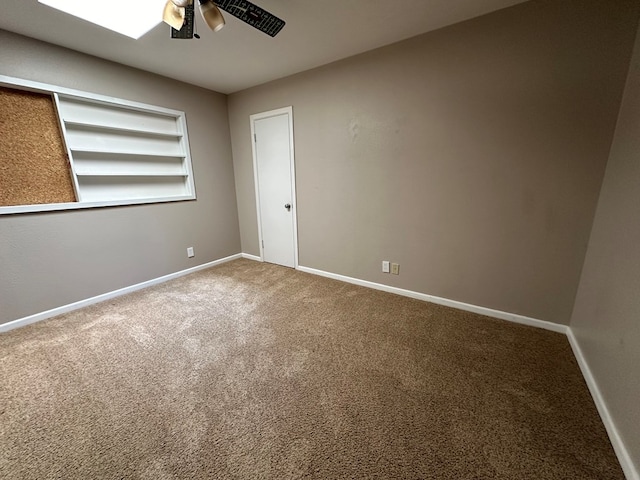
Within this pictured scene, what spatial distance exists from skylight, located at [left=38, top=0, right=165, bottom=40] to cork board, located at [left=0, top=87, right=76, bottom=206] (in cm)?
98

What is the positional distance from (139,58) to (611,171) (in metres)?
4.14

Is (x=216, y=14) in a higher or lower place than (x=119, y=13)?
lower

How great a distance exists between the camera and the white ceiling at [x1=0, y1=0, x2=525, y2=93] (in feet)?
6.03

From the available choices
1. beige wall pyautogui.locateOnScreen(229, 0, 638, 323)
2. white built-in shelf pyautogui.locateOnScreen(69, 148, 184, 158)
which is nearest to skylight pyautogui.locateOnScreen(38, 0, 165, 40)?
white built-in shelf pyautogui.locateOnScreen(69, 148, 184, 158)

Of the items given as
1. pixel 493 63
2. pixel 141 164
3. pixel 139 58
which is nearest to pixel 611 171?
pixel 493 63

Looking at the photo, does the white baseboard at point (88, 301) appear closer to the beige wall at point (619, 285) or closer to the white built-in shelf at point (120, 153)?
the white built-in shelf at point (120, 153)

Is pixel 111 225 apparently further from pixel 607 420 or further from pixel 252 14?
pixel 607 420

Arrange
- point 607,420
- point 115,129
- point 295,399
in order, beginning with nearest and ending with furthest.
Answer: point 607,420
point 295,399
point 115,129

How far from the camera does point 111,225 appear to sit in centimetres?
277

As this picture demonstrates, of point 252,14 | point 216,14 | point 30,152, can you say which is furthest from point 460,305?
point 30,152

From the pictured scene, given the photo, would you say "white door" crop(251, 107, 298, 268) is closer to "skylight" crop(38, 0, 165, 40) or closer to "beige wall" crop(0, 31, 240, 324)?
"beige wall" crop(0, 31, 240, 324)

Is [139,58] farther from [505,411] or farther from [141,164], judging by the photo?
[505,411]

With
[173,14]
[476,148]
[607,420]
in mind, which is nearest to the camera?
[607,420]

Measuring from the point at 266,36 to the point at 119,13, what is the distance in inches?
44.1
